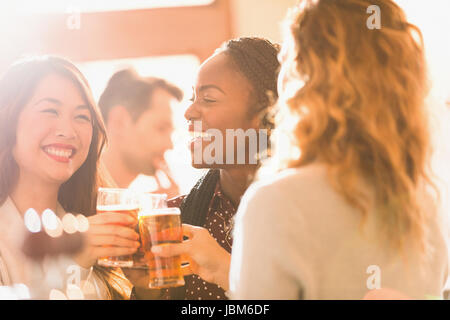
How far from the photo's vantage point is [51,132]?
61.7 inches

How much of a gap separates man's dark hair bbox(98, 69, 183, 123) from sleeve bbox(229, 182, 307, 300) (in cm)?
273

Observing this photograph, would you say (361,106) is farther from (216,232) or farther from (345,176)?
(216,232)

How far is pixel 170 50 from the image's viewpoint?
3.49 m

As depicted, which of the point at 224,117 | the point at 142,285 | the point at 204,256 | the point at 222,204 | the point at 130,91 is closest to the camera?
the point at 204,256

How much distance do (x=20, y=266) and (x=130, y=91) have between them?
2.19 m

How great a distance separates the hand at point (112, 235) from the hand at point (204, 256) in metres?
0.12

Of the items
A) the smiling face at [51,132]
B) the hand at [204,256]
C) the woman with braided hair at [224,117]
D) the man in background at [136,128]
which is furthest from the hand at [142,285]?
the man in background at [136,128]

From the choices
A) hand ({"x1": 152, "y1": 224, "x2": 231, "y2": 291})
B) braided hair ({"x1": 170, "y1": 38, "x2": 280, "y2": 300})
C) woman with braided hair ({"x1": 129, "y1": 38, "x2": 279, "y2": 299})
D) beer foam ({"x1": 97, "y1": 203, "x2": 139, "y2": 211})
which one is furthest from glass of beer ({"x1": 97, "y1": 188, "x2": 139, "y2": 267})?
braided hair ({"x1": 170, "y1": 38, "x2": 280, "y2": 300})

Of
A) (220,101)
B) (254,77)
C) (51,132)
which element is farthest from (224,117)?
(51,132)

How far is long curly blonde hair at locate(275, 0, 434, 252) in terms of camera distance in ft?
2.77

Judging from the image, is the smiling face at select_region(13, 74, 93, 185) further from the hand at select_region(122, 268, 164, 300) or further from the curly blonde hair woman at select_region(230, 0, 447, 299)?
the curly blonde hair woman at select_region(230, 0, 447, 299)

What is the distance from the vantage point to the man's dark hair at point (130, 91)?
3.45 m

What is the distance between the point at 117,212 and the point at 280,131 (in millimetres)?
508
